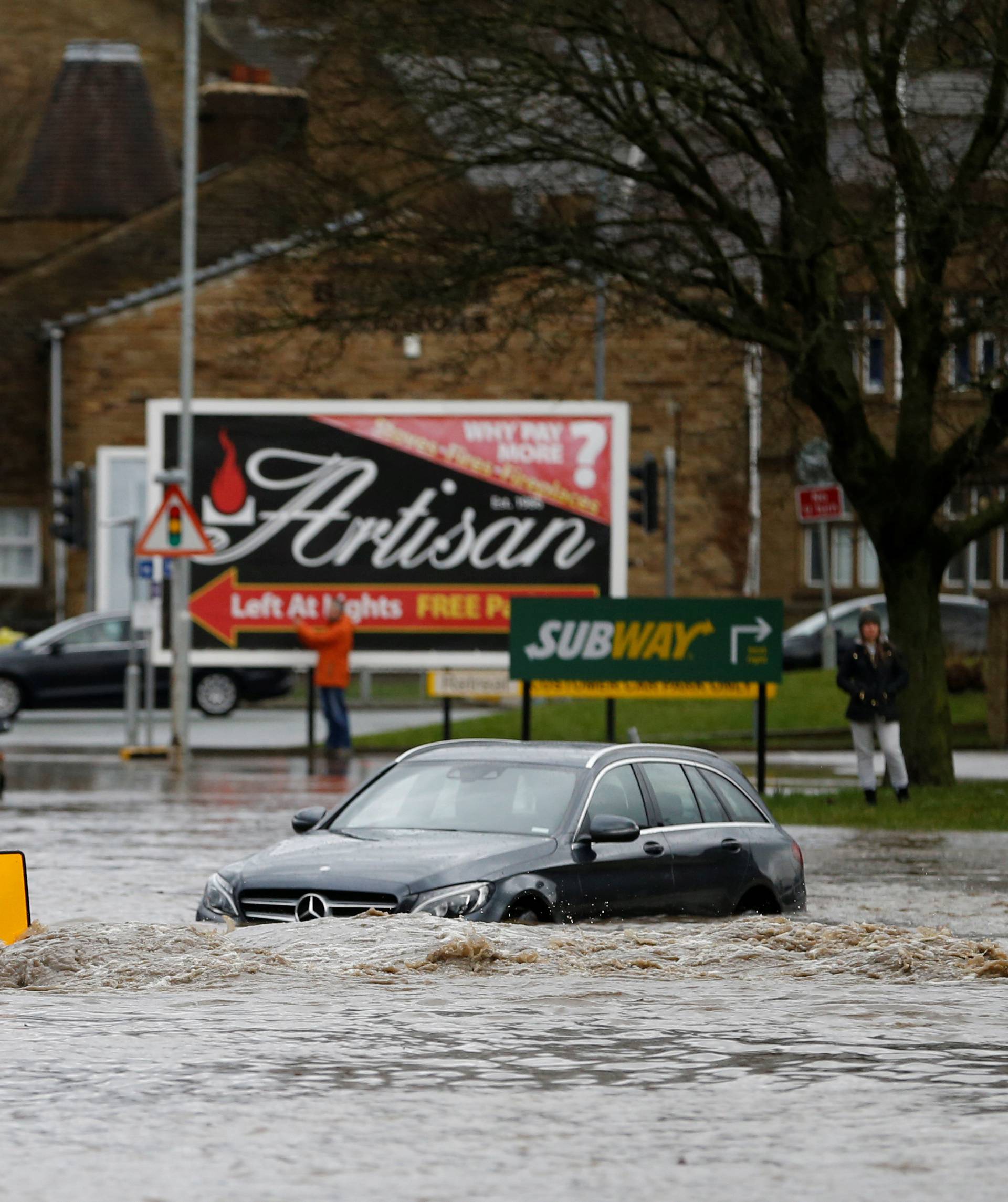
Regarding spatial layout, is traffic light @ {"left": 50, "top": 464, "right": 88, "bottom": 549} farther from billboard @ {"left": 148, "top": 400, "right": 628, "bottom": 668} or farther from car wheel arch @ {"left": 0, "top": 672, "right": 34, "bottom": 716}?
car wheel arch @ {"left": 0, "top": 672, "right": 34, "bottom": 716}

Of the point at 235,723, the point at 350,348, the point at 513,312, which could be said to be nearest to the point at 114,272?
the point at 350,348

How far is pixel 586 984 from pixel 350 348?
39809 millimetres

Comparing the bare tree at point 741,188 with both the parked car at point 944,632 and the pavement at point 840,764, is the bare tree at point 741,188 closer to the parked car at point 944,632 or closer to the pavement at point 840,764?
the pavement at point 840,764

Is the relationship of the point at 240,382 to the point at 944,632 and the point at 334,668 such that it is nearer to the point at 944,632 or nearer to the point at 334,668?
the point at 944,632

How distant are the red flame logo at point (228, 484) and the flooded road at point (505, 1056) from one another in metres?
17.5

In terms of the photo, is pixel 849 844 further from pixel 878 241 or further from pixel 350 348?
pixel 350 348

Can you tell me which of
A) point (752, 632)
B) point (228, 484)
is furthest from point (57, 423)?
point (752, 632)

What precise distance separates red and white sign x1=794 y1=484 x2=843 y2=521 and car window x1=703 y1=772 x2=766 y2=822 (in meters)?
15.3

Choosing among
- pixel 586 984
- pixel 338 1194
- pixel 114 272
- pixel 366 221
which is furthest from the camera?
pixel 114 272

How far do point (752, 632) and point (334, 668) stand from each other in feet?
24.2

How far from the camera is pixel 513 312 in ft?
76.5

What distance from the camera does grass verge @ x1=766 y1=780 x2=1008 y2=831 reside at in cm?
1959

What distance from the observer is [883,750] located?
2166 cm

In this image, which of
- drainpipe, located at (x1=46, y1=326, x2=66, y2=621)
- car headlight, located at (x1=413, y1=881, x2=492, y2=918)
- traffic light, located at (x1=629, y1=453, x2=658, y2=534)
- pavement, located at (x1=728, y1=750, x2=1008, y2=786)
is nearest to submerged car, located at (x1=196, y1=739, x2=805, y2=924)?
car headlight, located at (x1=413, y1=881, x2=492, y2=918)
